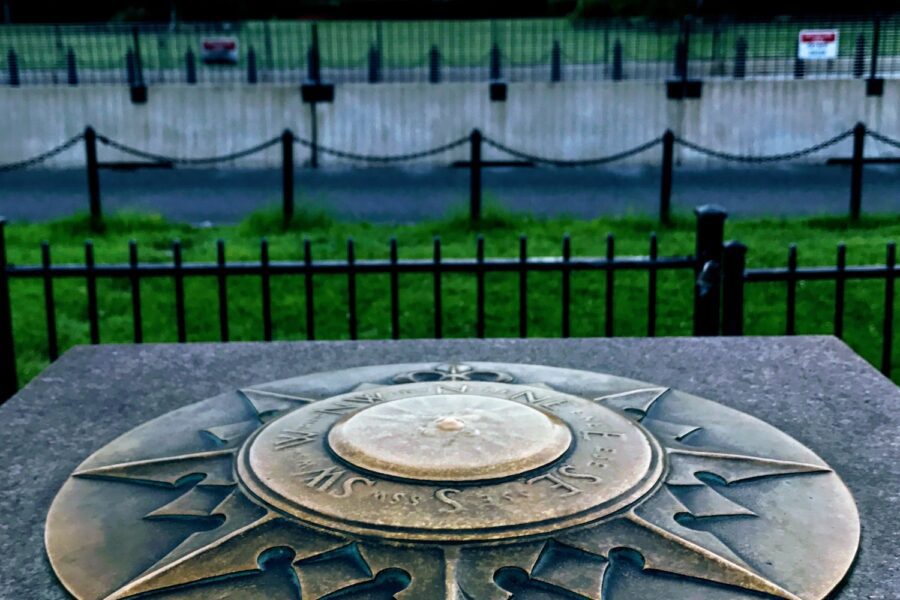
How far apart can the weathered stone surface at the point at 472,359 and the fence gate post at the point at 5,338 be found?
3.35ft

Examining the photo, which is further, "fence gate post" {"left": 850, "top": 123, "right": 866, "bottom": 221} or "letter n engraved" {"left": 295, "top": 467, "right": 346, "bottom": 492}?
"fence gate post" {"left": 850, "top": 123, "right": 866, "bottom": 221}

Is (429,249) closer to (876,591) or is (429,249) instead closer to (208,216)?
A: (208,216)

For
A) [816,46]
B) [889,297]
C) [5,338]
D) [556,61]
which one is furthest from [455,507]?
[816,46]

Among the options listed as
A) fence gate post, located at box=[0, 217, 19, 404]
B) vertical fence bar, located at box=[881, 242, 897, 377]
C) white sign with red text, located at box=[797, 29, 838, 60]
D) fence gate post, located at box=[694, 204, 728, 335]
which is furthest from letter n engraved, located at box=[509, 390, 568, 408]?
white sign with red text, located at box=[797, 29, 838, 60]

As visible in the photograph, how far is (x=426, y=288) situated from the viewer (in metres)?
6.73

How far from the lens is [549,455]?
206 centimetres

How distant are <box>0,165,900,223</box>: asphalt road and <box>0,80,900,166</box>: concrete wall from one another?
0.47 metres

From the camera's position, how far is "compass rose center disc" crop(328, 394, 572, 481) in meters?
2.00

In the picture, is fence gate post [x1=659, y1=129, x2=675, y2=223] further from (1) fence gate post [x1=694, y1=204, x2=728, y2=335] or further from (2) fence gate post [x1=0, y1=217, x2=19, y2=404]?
(2) fence gate post [x1=0, y1=217, x2=19, y2=404]

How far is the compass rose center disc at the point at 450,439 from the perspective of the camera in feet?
6.57

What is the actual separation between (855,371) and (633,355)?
25.3 inches

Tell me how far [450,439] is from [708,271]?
2086mm

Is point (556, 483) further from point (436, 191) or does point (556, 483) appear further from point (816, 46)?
point (816, 46)

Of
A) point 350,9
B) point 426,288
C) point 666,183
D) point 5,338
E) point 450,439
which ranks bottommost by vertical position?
point 426,288
